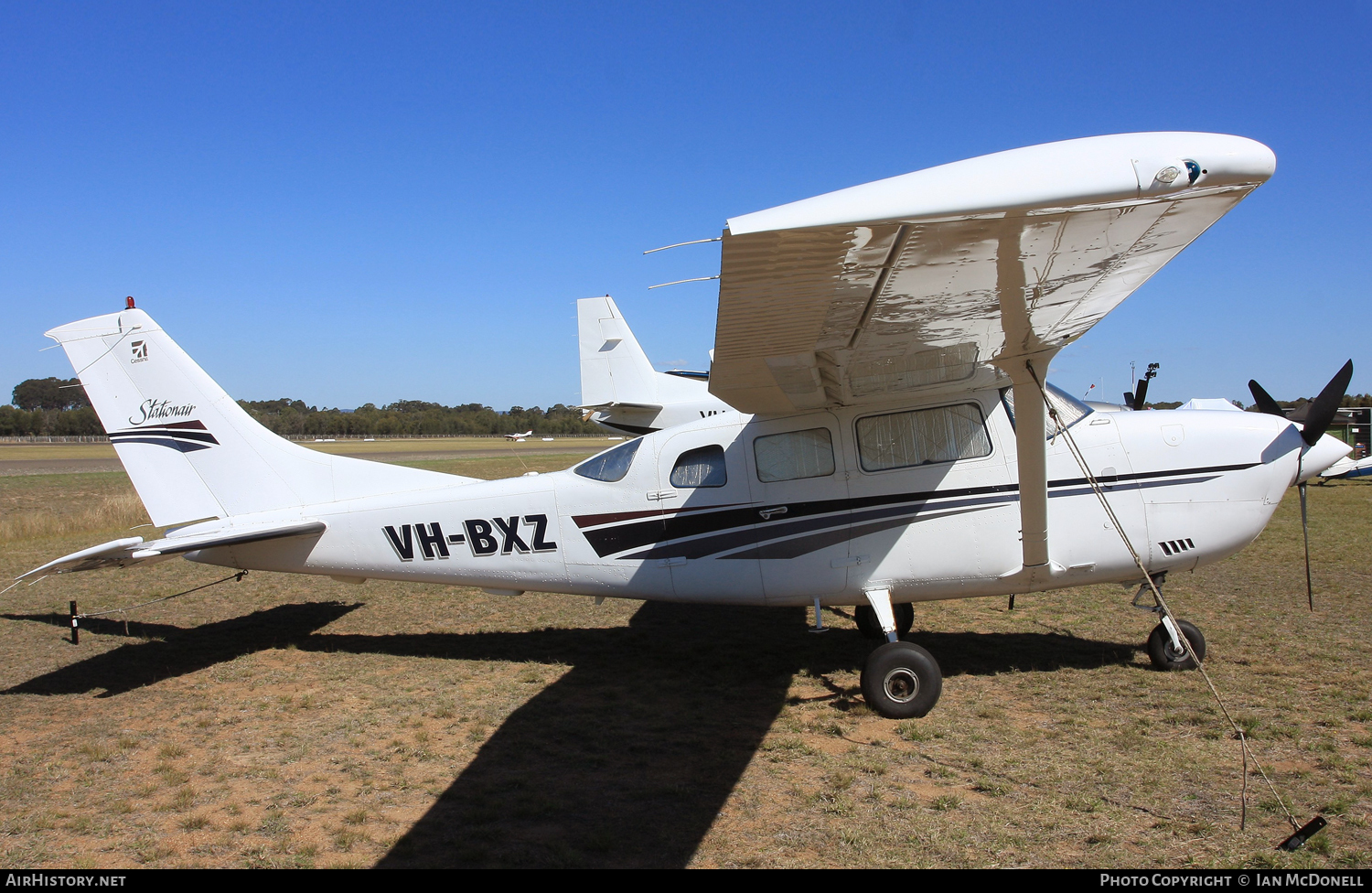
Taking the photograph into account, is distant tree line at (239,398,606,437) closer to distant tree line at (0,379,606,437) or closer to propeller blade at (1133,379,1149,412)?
distant tree line at (0,379,606,437)

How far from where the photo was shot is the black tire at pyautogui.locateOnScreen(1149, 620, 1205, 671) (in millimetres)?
6203

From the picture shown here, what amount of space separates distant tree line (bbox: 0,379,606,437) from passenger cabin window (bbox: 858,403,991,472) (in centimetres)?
9862

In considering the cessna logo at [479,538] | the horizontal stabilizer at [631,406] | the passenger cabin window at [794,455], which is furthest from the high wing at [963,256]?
the horizontal stabilizer at [631,406]

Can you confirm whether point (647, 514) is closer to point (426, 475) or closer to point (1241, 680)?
point (426, 475)

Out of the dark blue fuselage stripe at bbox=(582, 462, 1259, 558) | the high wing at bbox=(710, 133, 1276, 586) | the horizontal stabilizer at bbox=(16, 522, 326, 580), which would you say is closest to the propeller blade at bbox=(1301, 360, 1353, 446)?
the dark blue fuselage stripe at bbox=(582, 462, 1259, 558)

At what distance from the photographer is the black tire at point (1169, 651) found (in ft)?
20.4

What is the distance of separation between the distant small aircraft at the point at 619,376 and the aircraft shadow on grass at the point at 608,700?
11487mm

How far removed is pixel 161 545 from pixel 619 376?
1503 centimetres

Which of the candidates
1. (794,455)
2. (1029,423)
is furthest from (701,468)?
(1029,423)

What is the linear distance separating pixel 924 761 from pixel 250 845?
12.7 feet

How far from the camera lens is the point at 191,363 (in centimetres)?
729

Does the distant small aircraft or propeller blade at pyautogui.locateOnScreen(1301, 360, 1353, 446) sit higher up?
the distant small aircraft

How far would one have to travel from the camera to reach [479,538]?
6.73 meters

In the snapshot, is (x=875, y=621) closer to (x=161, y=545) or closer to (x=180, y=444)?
(x=161, y=545)
